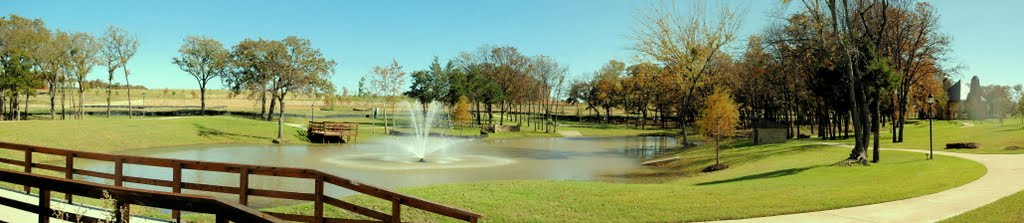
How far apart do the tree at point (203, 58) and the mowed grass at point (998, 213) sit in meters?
82.2

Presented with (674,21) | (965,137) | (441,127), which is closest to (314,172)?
(674,21)

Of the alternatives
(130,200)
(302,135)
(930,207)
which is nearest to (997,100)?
(302,135)

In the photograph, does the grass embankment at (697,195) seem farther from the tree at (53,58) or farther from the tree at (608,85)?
the tree at (608,85)

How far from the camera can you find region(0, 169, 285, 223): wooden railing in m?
5.86

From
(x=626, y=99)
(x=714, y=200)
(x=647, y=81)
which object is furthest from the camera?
(x=626, y=99)

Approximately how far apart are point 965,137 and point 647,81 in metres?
46.0

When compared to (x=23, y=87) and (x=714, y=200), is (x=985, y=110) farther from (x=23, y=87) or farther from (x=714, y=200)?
(x=23, y=87)

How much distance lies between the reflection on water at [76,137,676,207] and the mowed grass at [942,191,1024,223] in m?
16.0

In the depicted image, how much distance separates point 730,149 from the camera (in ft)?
137

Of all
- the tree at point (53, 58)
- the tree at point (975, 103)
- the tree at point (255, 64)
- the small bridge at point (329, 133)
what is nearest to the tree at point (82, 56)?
the tree at point (53, 58)

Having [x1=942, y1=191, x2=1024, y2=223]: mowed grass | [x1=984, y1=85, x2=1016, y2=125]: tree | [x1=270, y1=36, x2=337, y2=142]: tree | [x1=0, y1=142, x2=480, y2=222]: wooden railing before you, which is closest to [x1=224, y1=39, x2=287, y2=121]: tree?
[x1=270, y1=36, x2=337, y2=142]: tree

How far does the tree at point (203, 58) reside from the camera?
263 feet

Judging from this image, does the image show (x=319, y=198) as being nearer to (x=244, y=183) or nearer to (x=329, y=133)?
A: (x=244, y=183)

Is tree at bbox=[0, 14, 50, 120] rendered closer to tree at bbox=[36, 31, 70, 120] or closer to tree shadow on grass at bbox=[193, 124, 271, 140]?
tree at bbox=[36, 31, 70, 120]
